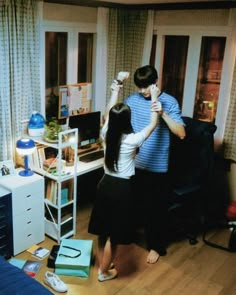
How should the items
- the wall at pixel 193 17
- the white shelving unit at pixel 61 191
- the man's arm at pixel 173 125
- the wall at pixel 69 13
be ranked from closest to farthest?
the man's arm at pixel 173 125 < the white shelving unit at pixel 61 191 < the wall at pixel 69 13 < the wall at pixel 193 17

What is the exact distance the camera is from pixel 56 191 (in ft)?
10.1

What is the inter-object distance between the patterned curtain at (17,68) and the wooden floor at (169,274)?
1091mm

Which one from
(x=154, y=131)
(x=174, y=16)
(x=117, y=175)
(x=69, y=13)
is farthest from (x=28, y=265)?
(x=174, y=16)

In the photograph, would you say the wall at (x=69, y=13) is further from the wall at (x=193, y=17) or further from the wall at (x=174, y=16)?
the wall at (x=193, y=17)

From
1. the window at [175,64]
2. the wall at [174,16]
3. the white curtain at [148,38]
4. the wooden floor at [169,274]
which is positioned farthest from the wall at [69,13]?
the wooden floor at [169,274]

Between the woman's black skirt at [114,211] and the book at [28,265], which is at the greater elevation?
the woman's black skirt at [114,211]

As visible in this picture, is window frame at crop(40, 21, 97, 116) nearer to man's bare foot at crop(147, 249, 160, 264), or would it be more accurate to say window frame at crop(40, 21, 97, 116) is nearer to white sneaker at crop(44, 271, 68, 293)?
white sneaker at crop(44, 271, 68, 293)

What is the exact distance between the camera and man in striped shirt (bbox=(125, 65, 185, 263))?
8.63 feet

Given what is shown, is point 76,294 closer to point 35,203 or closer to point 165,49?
point 35,203

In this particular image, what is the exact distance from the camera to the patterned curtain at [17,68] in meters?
2.92

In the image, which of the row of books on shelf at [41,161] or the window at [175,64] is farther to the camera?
the window at [175,64]

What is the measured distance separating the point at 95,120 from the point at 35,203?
3.46ft

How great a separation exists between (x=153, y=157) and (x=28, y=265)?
4.36 ft

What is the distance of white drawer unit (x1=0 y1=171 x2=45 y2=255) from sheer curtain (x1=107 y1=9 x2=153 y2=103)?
1.56m
